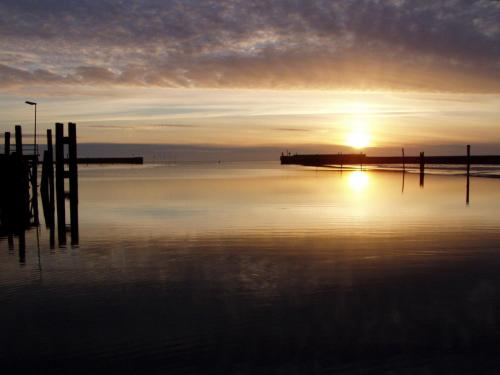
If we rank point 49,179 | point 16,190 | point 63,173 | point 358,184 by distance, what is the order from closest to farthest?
1. point 63,173
2. point 16,190
3. point 49,179
4. point 358,184

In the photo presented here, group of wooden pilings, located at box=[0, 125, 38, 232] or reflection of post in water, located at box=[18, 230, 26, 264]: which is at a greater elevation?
group of wooden pilings, located at box=[0, 125, 38, 232]

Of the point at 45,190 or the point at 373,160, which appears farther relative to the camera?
the point at 373,160

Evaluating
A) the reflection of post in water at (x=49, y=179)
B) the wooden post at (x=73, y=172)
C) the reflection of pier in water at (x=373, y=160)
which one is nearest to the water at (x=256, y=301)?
the wooden post at (x=73, y=172)

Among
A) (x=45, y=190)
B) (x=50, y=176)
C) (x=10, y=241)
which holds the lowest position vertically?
(x=10, y=241)

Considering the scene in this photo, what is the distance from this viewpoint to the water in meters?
7.27

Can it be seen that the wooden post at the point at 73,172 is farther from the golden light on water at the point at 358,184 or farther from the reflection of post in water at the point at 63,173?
the golden light on water at the point at 358,184

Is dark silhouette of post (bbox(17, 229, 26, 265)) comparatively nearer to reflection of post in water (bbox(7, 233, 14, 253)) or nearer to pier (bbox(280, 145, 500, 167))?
reflection of post in water (bbox(7, 233, 14, 253))

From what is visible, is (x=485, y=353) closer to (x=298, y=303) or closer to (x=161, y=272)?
(x=298, y=303)

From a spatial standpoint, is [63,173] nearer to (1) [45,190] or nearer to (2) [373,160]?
(1) [45,190]

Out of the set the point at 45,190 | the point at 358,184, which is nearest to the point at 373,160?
the point at 358,184

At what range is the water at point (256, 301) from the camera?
7.27m

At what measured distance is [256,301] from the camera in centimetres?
980

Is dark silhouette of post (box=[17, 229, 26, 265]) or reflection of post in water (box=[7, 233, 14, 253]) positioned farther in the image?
reflection of post in water (box=[7, 233, 14, 253])

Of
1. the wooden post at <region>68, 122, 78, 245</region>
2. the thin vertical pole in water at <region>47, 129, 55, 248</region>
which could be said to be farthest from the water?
the thin vertical pole in water at <region>47, 129, 55, 248</region>
